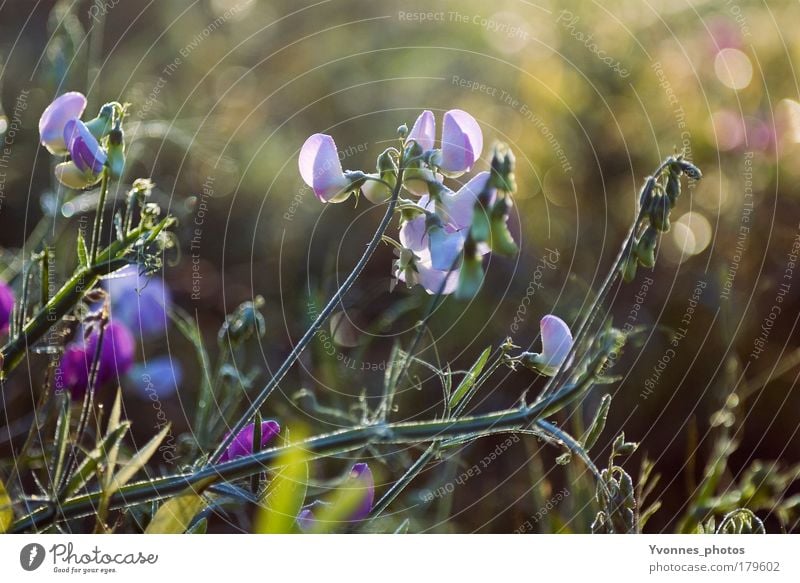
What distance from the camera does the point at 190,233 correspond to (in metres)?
1.33

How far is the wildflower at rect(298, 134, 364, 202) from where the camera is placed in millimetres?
607

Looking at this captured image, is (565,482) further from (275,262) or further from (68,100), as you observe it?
(68,100)

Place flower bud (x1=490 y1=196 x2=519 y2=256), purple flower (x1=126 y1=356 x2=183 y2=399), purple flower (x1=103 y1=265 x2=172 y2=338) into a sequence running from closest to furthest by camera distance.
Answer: flower bud (x1=490 y1=196 x2=519 y2=256) → purple flower (x1=103 y1=265 x2=172 y2=338) → purple flower (x1=126 y1=356 x2=183 y2=399)

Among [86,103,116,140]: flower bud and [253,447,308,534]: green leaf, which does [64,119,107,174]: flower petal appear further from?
[253,447,308,534]: green leaf

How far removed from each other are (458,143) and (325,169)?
96mm

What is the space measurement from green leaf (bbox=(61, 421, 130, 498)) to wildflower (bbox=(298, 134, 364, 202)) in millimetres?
207

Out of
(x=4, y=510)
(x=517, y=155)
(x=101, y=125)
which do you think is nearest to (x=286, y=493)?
(x=4, y=510)

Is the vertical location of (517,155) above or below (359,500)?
above

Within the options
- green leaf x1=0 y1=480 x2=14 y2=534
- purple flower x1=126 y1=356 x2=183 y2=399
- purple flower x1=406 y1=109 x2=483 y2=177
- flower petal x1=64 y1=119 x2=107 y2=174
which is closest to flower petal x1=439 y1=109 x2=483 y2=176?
purple flower x1=406 y1=109 x2=483 y2=177

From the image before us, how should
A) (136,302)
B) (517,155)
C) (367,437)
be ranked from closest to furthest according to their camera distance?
(367,437) < (136,302) < (517,155)

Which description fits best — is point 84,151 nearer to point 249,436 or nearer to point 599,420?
point 249,436

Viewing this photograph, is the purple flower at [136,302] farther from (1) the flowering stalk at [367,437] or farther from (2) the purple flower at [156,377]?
(1) the flowering stalk at [367,437]

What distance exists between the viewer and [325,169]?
0.61m

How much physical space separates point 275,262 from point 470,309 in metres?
0.31
